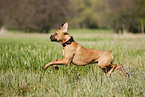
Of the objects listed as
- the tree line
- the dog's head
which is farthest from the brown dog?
the tree line

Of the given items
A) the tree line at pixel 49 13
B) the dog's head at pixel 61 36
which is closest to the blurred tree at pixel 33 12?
the tree line at pixel 49 13

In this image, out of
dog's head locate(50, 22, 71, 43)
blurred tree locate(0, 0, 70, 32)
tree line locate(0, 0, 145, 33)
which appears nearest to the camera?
dog's head locate(50, 22, 71, 43)

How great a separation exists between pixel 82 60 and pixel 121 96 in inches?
31.0

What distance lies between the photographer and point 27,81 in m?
2.81

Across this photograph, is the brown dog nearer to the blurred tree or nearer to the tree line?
the tree line

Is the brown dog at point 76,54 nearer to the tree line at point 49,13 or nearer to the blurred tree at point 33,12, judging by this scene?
the tree line at point 49,13

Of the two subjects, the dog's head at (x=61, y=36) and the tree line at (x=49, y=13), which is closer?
the dog's head at (x=61, y=36)

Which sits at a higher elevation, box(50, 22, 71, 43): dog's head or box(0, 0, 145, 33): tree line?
box(0, 0, 145, 33): tree line

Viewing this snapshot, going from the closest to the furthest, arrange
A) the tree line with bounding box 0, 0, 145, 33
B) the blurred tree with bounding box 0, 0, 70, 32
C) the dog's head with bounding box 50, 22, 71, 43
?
the dog's head with bounding box 50, 22, 71, 43
the tree line with bounding box 0, 0, 145, 33
the blurred tree with bounding box 0, 0, 70, 32

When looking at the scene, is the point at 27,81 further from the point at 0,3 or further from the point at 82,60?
the point at 0,3

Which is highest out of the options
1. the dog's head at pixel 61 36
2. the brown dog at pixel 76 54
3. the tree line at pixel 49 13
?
the tree line at pixel 49 13

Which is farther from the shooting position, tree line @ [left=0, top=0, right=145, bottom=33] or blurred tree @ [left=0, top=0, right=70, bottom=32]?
blurred tree @ [left=0, top=0, right=70, bottom=32]

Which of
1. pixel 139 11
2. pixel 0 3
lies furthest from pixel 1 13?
pixel 139 11

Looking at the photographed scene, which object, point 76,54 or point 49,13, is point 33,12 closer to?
point 49,13
